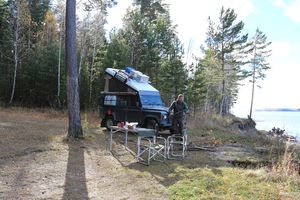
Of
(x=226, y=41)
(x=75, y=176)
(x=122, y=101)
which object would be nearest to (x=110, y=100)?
(x=122, y=101)

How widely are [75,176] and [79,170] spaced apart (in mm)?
579

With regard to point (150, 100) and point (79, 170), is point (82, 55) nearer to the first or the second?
point (150, 100)

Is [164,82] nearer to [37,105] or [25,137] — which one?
[37,105]

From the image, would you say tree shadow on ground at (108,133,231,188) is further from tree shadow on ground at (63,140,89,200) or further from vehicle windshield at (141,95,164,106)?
vehicle windshield at (141,95,164,106)

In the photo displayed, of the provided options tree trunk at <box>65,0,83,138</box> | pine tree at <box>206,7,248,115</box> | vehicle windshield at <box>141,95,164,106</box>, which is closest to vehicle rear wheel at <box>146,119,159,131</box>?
vehicle windshield at <box>141,95,164,106</box>

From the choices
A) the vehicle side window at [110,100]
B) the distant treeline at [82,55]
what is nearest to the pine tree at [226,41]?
the distant treeline at [82,55]

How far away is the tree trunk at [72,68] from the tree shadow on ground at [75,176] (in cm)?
128

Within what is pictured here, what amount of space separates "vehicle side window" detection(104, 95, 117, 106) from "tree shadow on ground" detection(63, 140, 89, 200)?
544 cm

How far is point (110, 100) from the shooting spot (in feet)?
55.5

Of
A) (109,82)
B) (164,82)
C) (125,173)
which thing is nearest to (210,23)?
(164,82)

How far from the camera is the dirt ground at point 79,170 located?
6406 millimetres

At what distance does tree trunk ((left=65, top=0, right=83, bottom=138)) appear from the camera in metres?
12.3

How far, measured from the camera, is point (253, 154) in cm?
1151

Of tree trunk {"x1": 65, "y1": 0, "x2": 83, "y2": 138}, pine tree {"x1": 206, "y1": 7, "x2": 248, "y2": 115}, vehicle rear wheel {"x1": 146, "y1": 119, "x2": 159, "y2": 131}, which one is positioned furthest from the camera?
pine tree {"x1": 206, "y1": 7, "x2": 248, "y2": 115}
